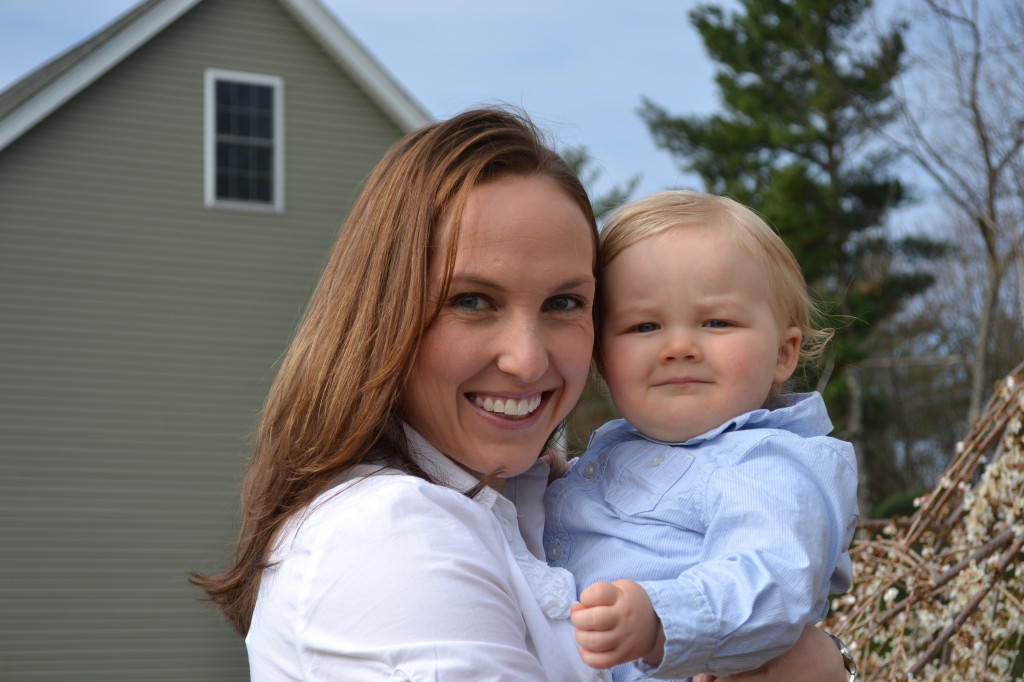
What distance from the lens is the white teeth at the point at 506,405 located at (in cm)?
223

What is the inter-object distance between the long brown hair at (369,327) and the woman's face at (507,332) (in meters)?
0.04

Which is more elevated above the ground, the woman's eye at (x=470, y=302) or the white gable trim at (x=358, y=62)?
the white gable trim at (x=358, y=62)

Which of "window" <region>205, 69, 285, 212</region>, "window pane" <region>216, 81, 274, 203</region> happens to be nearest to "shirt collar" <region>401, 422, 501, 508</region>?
"window" <region>205, 69, 285, 212</region>

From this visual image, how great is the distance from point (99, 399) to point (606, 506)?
1379 cm

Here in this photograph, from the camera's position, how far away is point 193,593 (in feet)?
50.6

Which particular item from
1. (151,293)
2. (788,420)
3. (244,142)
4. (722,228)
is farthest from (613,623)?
(244,142)

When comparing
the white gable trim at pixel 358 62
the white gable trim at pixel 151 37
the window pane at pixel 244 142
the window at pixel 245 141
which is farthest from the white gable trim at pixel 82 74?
the white gable trim at pixel 358 62

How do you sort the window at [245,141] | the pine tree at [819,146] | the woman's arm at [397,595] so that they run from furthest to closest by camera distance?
1. the pine tree at [819,146]
2. the window at [245,141]
3. the woman's arm at [397,595]

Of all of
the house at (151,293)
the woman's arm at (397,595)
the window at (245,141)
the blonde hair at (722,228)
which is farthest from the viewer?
the window at (245,141)

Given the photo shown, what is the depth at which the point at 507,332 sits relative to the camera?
7.09 feet

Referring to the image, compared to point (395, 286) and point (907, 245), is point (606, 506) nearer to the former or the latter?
point (395, 286)

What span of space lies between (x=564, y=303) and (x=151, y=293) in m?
14.2

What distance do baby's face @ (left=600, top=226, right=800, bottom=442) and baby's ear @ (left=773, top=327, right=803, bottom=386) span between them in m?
0.10

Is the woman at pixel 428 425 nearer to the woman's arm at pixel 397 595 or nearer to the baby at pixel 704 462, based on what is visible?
the woman's arm at pixel 397 595
